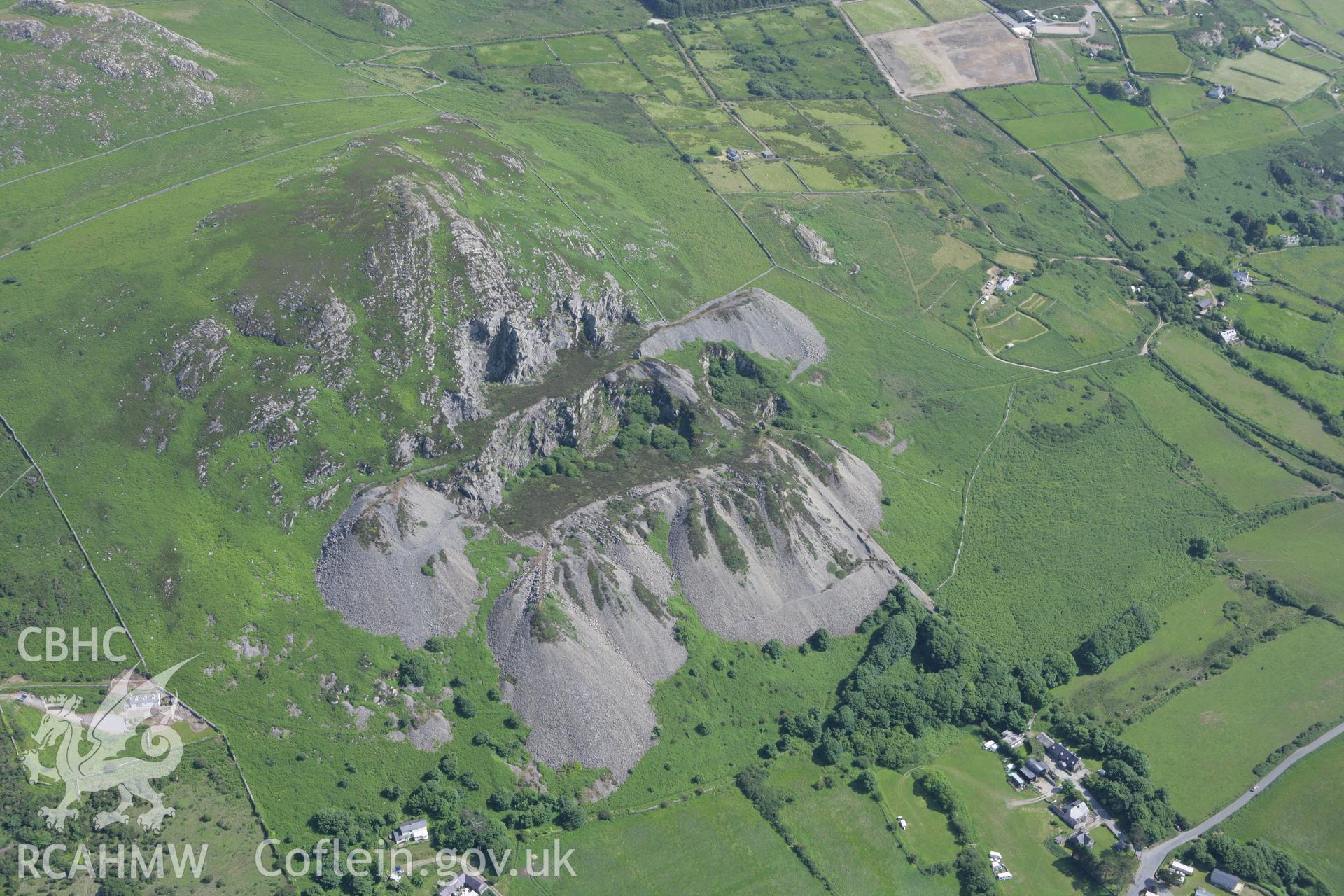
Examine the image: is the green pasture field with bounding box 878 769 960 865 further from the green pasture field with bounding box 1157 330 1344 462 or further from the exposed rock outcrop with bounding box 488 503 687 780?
the green pasture field with bounding box 1157 330 1344 462

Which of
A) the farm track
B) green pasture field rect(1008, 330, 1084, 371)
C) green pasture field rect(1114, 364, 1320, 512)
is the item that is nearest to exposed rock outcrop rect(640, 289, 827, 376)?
the farm track

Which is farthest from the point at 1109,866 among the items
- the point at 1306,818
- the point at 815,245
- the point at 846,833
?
the point at 815,245

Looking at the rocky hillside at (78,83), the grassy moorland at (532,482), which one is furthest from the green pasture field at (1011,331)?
the rocky hillside at (78,83)

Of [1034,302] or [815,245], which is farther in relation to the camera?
[1034,302]

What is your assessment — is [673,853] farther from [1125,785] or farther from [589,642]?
[1125,785]

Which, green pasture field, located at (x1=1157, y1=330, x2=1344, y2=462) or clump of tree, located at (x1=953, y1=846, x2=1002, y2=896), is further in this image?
green pasture field, located at (x1=1157, y1=330, x2=1344, y2=462)

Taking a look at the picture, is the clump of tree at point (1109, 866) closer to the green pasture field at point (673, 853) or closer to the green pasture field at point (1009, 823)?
the green pasture field at point (1009, 823)


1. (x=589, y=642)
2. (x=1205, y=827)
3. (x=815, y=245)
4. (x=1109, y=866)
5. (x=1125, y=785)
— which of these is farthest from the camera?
(x=815, y=245)
